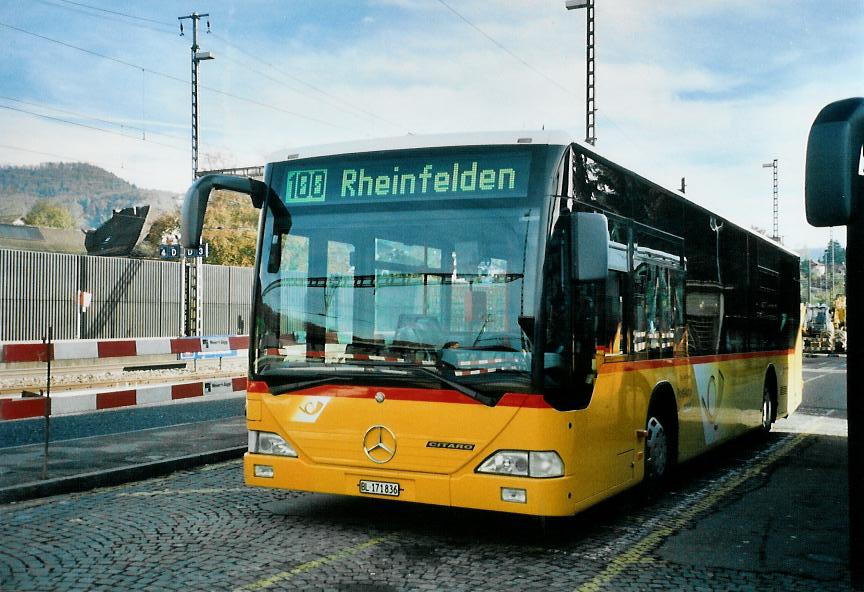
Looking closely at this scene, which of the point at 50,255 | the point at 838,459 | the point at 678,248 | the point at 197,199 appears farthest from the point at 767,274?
the point at 50,255

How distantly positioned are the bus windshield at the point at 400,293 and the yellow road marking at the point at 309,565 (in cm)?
Result: 116

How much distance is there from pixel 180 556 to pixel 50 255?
2823cm

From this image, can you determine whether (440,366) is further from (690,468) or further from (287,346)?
(690,468)

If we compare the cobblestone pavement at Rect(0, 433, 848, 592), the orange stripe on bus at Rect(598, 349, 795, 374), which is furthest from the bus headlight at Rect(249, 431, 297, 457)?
the orange stripe on bus at Rect(598, 349, 795, 374)

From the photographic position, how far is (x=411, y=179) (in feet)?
21.3

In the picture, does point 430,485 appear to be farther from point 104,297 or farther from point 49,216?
point 49,216

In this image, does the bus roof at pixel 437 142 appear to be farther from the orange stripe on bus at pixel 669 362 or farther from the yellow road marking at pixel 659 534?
the yellow road marking at pixel 659 534

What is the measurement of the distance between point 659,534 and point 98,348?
636 cm

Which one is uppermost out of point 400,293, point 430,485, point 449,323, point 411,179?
point 411,179

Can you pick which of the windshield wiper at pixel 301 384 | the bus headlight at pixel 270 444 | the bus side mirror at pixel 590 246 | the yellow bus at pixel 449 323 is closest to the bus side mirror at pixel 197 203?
the yellow bus at pixel 449 323

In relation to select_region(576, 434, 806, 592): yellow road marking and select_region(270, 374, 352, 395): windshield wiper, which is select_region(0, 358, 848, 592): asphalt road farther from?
select_region(270, 374, 352, 395): windshield wiper

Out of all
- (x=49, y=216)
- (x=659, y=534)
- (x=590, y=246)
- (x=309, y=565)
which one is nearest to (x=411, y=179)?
(x=590, y=246)

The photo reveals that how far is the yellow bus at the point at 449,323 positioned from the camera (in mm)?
5945

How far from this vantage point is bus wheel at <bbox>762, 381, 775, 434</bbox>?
40.4 feet
